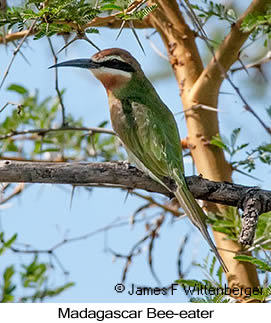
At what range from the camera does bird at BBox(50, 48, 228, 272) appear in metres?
2.38

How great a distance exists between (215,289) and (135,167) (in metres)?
0.52

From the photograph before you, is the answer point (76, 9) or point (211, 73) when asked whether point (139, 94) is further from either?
point (76, 9)

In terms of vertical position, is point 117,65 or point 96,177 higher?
point 117,65

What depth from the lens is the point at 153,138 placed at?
2.62 metres

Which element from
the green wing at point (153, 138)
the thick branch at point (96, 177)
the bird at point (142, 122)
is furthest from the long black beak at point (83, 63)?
the thick branch at point (96, 177)

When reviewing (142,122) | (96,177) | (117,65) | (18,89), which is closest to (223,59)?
(142,122)

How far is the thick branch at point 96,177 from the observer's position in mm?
2047

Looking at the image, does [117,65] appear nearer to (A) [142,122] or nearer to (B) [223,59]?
(A) [142,122]

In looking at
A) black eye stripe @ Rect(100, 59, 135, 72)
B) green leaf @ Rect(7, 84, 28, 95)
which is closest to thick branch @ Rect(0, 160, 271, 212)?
black eye stripe @ Rect(100, 59, 135, 72)

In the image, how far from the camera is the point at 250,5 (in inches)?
95.3

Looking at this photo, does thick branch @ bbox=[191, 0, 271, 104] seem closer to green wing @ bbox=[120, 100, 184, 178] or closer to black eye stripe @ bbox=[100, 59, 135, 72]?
green wing @ bbox=[120, 100, 184, 178]

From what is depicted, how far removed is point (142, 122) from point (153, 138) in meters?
0.08

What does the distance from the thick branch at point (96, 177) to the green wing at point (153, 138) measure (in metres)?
0.28

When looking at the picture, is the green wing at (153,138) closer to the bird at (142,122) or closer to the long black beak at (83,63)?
the bird at (142,122)
